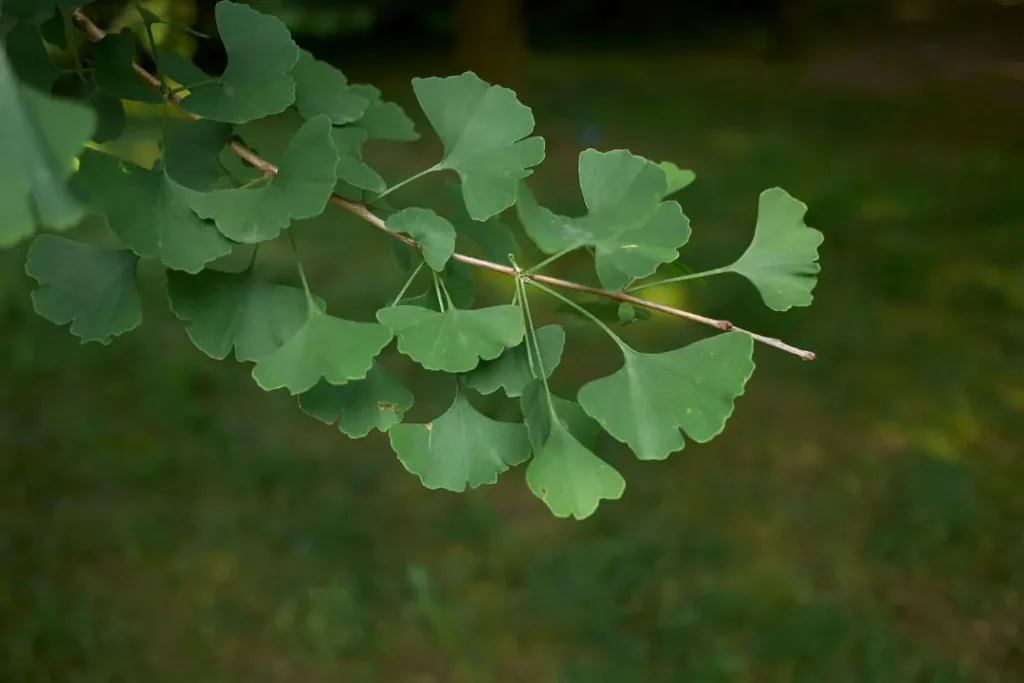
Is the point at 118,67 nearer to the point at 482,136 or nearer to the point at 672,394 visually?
the point at 482,136

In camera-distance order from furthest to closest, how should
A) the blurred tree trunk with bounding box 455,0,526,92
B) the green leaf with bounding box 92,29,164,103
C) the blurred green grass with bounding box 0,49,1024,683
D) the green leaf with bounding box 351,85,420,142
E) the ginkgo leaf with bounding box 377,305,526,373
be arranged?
the blurred tree trunk with bounding box 455,0,526,92 → the blurred green grass with bounding box 0,49,1024,683 → the green leaf with bounding box 351,85,420,142 → the green leaf with bounding box 92,29,164,103 → the ginkgo leaf with bounding box 377,305,526,373

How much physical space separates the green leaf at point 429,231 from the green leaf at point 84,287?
0.58 ft

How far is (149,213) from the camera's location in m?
0.52

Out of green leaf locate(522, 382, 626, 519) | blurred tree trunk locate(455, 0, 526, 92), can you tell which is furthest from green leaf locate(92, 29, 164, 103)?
blurred tree trunk locate(455, 0, 526, 92)

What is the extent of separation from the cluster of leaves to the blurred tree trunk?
3.29 meters

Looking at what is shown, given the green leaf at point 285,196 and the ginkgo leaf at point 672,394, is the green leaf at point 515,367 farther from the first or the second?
the green leaf at point 285,196

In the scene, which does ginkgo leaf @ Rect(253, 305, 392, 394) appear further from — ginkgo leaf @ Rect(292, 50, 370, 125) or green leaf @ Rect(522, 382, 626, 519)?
ginkgo leaf @ Rect(292, 50, 370, 125)

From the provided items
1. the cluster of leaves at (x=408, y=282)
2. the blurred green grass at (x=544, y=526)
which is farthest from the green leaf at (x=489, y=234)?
the blurred green grass at (x=544, y=526)

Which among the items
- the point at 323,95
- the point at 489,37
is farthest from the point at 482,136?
the point at 489,37

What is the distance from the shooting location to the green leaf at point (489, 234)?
0.61 metres

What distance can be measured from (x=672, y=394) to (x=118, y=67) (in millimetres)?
437

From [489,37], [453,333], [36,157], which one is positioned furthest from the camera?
[489,37]

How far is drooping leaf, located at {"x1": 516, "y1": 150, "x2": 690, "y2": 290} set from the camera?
1.69 ft

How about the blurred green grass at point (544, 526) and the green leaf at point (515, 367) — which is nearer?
the green leaf at point (515, 367)
